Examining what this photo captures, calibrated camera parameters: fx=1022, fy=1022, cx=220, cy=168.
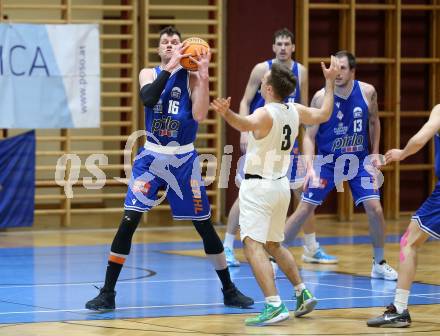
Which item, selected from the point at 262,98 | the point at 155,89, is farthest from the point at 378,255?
the point at 155,89

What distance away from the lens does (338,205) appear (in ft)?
48.7

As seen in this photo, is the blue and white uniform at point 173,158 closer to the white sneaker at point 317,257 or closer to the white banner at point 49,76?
the white sneaker at point 317,257

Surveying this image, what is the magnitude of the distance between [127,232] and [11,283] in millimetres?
1810

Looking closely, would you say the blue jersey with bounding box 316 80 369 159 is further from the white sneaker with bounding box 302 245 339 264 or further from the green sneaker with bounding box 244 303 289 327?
the green sneaker with bounding box 244 303 289 327

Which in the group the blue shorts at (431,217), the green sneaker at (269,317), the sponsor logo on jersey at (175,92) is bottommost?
the green sneaker at (269,317)

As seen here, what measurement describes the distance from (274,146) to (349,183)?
9.37ft

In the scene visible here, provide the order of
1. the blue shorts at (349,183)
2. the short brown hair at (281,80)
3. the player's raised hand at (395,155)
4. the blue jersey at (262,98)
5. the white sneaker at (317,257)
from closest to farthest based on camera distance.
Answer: the player's raised hand at (395,155)
the short brown hair at (281,80)
the blue shorts at (349,183)
the blue jersey at (262,98)
the white sneaker at (317,257)

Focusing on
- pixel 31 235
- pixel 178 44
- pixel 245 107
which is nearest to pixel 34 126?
pixel 31 235

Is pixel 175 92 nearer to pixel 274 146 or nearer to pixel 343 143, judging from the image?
pixel 274 146

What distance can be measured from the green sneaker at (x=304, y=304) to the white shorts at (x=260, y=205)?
483mm

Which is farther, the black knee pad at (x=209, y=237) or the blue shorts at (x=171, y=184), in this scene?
the black knee pad at (x=209, y=237)

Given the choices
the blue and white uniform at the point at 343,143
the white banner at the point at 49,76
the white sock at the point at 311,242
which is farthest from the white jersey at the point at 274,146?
the white banner at the point at 49,76

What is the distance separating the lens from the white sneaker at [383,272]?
8.88 metres

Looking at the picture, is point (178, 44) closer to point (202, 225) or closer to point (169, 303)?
point (202, 225)
